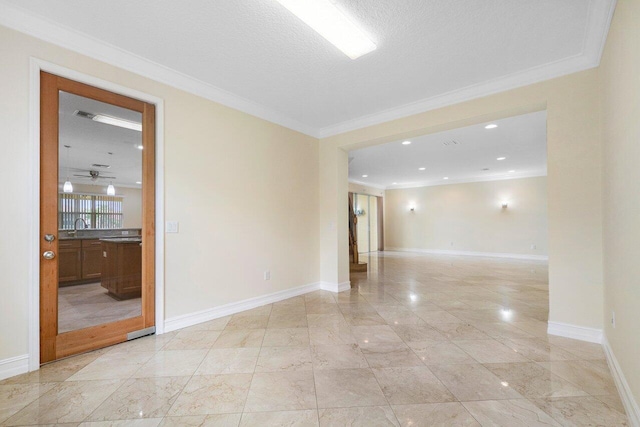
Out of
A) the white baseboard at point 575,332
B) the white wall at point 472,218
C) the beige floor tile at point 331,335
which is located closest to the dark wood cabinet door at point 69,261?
the beige floor tile at point 331,335

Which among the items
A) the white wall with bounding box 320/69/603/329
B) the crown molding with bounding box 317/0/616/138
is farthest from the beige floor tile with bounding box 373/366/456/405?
the crown molding with bounding box 317/0/616/138

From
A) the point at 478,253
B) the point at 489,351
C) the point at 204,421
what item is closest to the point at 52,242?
the point at 204,421


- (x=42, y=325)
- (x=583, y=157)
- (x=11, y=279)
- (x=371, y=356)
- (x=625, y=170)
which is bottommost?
(x=371, y=356)

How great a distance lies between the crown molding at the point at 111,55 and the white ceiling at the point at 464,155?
3.32 meters

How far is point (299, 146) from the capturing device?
4.53 m

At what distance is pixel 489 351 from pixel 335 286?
2.47m

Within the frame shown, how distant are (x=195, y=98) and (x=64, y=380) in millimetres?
2865

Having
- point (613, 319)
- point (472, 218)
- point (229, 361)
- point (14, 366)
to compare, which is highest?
point (472, 218)

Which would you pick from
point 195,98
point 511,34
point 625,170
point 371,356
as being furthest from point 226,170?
point 625,170

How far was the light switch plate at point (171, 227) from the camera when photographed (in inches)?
116

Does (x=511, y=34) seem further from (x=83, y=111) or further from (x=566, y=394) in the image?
(x=83, y=111)

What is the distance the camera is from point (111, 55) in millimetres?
2578

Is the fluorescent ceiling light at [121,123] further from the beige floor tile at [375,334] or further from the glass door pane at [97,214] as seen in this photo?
the beige floor tile at [375,334]

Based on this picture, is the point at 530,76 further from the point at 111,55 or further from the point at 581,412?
the point at 111,55
